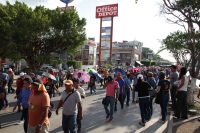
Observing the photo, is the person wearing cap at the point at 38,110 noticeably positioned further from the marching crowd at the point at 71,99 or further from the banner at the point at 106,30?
the banner at the point at 106,30

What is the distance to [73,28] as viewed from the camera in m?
17.5

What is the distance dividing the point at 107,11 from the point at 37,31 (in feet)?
106

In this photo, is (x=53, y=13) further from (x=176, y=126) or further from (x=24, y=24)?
(x=176, y=126)

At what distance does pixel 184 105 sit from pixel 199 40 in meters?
13.7

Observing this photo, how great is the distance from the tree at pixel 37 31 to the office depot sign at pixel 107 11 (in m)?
28.8

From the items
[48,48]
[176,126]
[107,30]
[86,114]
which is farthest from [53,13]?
[107,30]

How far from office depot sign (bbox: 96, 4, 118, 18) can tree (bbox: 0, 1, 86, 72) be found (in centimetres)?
2882

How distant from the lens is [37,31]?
54.0ft

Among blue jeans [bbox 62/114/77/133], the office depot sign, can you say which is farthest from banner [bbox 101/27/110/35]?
blue jeans [bbox 62/114/77/133]

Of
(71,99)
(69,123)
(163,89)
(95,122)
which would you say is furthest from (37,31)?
(69,123)

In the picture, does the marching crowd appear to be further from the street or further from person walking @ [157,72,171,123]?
the street

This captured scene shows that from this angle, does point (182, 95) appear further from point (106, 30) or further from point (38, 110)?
point (106, 30)

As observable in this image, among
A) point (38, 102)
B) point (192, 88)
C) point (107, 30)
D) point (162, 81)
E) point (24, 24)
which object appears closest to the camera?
point (38, 102)

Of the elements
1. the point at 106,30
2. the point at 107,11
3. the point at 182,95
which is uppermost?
the point at 107,11
